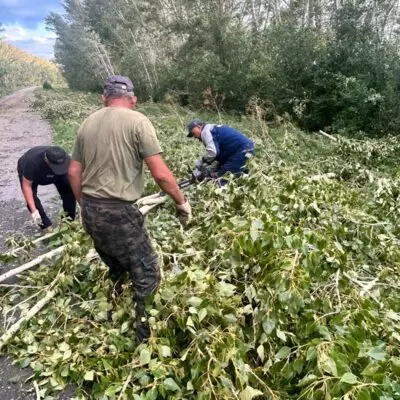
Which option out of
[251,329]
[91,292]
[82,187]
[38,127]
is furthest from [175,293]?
[38,127]

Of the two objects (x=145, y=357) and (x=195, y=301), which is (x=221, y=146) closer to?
(x=195, y=301)

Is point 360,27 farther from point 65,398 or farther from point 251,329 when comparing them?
point 65,398

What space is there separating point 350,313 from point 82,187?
5.75ft

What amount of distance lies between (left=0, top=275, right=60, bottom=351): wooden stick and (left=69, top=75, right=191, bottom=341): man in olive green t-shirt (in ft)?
2.80

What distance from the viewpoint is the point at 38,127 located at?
48.5ft

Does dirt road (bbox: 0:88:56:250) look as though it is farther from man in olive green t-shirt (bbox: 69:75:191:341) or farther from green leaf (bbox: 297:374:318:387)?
green leaf (bbox: 297:374:318:387)

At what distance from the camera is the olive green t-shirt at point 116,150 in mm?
2279

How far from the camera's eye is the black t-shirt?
4086 millimetres

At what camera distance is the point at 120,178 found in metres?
2.32

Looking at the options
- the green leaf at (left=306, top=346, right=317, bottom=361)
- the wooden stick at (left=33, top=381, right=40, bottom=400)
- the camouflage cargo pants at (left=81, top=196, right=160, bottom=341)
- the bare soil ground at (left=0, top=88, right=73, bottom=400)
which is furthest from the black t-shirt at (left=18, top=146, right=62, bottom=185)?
the green leaf at (left=306, top=346, right=317, bottom=361)

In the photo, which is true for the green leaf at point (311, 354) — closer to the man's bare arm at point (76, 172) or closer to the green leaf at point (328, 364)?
the green leaf at point (328, 364)

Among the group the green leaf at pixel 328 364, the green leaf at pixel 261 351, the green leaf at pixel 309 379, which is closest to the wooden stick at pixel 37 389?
the green leaf at pixel 261 351

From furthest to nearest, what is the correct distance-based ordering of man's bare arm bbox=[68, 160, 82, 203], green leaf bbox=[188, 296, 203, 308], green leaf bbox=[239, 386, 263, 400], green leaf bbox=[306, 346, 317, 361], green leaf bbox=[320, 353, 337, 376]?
man's bare arm bbox=[68, 160, 82, 203] → green leaf bbox=[188, 296, 203, 308] → green leaf bbox=[239, 386, 263, 400] → green leaf bbox=[306, 346, 317, 361] → green leaf bbox=[320, 353, 337, 376]

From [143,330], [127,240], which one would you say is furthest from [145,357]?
[127,240]
